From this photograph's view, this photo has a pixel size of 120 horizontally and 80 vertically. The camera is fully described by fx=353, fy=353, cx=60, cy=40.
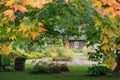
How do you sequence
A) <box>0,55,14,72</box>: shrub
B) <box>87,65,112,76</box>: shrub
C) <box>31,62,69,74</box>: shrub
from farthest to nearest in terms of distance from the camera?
<box>0,55,14,72</box>: shrub
<box>31,62,69,74</box>: shrub
<box>87,65,112,76</box>: shrub

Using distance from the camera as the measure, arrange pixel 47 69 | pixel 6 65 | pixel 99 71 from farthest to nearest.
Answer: pixel 6 65, pixel 47 69, pixel 99 71

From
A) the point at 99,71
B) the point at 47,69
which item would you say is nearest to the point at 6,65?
the point at 47,69

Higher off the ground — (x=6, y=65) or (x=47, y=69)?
(x=6, y=65)

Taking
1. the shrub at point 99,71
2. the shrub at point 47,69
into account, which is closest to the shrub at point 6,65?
the shrub at point 47,69

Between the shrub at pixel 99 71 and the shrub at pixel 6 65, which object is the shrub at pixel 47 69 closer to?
the shrub at pixel 6 65

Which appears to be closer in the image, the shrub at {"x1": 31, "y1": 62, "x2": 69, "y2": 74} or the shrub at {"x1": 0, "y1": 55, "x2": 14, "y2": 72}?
the shrub at {"x1": 31, "y1": 62, "x2": 69, "y2": 74}

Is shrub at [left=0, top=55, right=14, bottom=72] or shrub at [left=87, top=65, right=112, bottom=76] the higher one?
shrub at [left=0, top=55, right=14, bottom=72]

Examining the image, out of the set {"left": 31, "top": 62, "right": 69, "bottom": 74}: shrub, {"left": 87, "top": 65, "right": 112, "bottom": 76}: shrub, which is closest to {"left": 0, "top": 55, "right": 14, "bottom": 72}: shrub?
{"left": 31, "top": 62, "right": 69, "bottom": 74}: shrub

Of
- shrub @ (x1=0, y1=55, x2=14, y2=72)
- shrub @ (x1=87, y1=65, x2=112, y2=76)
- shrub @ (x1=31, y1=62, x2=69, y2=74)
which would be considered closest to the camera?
shrub @ (x1=87, y1=65, x2=112, y2=76)

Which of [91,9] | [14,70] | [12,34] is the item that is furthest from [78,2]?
[14,70]

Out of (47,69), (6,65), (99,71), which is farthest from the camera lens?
(6,65)

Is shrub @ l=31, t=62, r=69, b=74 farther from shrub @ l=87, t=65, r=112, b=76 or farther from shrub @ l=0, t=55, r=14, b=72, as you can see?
shrub @ l=87, t=65, r=112, b=76

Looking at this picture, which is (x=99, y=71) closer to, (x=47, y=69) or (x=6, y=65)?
(x=47, y=69)

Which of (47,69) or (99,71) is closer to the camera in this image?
(99,71)
